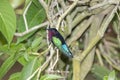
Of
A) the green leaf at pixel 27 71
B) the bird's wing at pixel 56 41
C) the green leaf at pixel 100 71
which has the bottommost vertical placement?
the green leaf at pixel 100 71

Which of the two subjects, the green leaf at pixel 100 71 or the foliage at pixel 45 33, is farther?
the green leaf at pixel 100 71

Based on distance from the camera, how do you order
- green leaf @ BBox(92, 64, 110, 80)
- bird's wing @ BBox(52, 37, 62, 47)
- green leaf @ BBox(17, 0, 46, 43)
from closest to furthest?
bird's wing @ BBox(52, 37, 62, 47) < green leaf @ BBox(17, 0, 46, 43) < green leaf @ BBox(92, 64, 110, 80)

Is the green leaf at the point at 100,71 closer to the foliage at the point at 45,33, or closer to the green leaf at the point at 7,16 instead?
the foliage at the point at 45,33

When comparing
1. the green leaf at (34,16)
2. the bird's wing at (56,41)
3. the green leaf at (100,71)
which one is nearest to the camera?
the bird's wing at (56,41)

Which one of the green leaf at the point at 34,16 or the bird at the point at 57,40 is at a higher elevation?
the green leaf at the point at 34,16

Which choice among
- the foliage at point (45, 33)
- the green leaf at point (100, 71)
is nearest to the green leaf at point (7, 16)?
the foliage at point (45, 33)

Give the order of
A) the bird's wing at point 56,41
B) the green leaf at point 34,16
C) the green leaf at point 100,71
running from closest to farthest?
the bird's wing at point 56,41 → the green leaf at point 34,16 → the green leaf at point 100,71

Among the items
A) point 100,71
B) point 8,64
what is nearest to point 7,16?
point 8,64

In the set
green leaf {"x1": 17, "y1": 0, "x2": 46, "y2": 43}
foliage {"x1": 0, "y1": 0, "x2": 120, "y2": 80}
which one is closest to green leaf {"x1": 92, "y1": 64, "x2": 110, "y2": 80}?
foliage {"x1": 0, "y1": 0, "x2": 120, "y2": 80}

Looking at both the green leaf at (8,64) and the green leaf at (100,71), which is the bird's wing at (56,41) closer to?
the green leaf at (8,64)

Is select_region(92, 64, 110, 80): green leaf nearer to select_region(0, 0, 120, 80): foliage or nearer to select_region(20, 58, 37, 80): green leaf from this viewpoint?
select_region(0, 0, 120, 80): foliage
